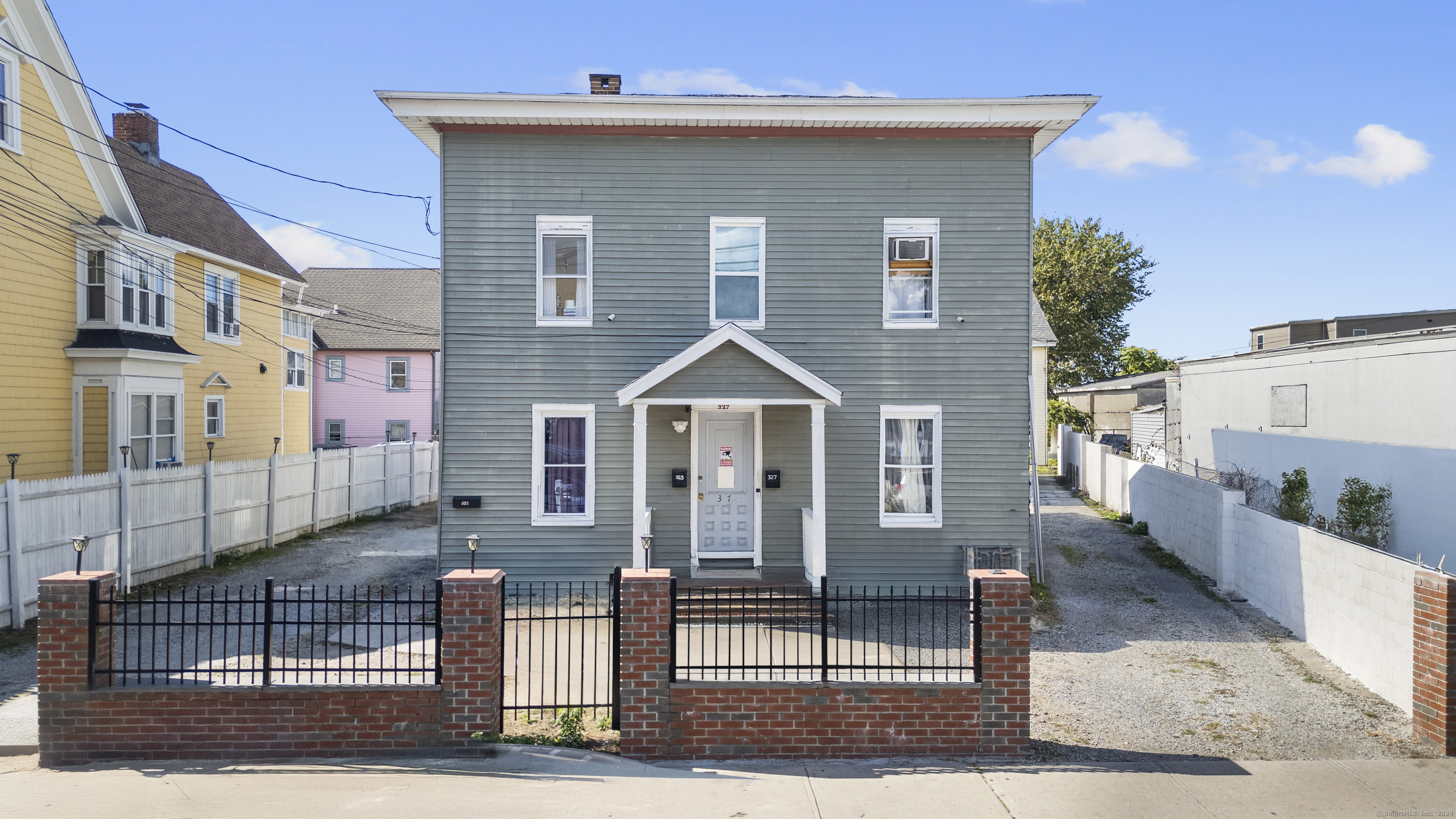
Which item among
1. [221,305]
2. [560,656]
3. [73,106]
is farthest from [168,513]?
[221,305]

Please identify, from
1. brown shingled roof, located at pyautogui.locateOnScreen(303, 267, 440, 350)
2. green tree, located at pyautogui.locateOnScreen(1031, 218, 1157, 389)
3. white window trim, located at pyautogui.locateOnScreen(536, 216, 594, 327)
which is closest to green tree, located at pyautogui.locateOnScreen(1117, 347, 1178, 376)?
green tree, located at pyautogui.locateOnScreen(1031, 218, 1157, 389)

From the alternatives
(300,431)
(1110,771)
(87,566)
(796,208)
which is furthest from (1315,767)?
(300,431)

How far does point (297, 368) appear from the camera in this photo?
2783 cm

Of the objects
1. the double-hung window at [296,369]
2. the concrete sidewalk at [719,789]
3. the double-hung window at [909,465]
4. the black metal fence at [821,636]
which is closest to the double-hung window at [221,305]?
the double-hung window at [296,369]

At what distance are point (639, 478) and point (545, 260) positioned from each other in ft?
12.3

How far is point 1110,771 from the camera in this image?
7.04 metres

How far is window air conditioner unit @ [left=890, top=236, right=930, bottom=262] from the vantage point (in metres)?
13.8

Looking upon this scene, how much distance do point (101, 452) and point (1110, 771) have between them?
18396 mm

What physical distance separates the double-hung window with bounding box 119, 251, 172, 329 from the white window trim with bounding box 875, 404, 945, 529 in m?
14.9

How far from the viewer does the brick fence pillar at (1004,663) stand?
23.6ft

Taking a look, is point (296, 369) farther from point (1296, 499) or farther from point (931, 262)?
point (1296, 499)

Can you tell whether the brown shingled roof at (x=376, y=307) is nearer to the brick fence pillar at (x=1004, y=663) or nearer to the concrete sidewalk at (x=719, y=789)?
the concrete sidewalk at (x=719, y=789)

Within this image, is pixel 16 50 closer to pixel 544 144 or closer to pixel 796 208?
pixel 544 144

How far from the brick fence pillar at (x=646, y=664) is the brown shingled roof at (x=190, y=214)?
17.5 m
